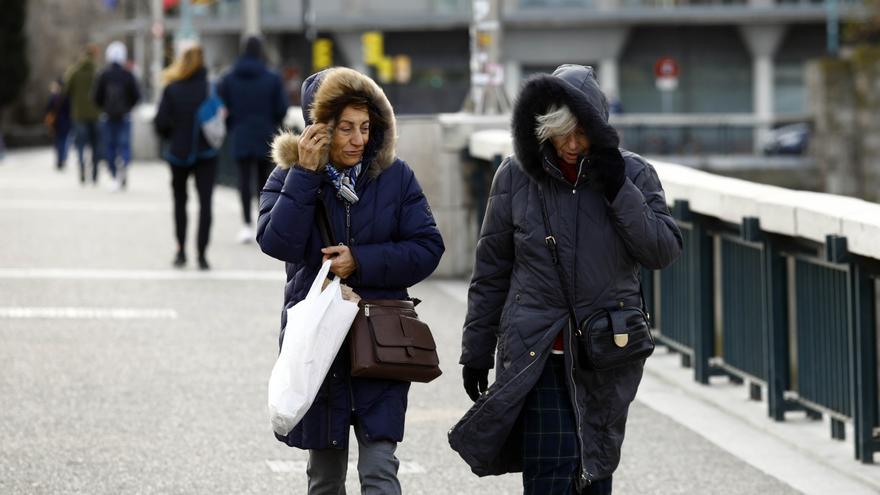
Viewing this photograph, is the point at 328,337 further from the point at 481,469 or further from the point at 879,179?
the point at 879,179

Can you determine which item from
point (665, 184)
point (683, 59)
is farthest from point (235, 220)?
point (683, 59)

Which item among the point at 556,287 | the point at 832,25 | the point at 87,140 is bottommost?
the point at 87,140

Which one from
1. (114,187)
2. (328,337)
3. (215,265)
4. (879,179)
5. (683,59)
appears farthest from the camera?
(683,59)

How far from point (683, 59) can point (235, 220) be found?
4771 centimetres

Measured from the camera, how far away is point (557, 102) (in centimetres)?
554

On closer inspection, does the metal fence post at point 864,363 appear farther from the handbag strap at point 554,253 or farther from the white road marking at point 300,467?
the handbag strap at point 554,253

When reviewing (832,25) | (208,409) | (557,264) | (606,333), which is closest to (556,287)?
(557,264)

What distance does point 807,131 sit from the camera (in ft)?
174

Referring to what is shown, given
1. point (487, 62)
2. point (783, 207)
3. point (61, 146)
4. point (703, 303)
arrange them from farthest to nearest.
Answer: point (61, 146) < point (487, 62) < point (703, 303) < point (783, 207)

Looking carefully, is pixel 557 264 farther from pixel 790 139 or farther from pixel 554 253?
pixel 790 139

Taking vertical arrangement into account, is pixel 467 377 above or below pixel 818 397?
above

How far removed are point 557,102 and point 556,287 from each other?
533 mm

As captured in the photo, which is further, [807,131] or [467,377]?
Result: [807,131]

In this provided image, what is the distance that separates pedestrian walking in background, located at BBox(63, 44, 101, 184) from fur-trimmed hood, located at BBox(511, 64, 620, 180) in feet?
68.3
